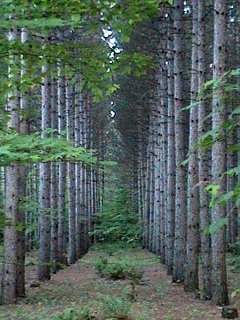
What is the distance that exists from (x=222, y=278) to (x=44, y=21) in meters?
8.34

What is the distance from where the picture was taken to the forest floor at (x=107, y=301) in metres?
10.2

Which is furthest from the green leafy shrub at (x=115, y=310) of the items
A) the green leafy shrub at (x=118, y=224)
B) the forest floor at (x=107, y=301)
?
the green leafy shrub at (x=118, y=224)

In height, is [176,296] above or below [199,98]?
below

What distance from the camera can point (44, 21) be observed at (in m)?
5.14

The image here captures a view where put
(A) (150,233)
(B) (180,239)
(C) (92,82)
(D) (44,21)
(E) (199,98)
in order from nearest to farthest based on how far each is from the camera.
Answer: (E) (199,98) → (D) (44,21) → (C) (92,82) → (B) (180,239) → (A) (150,233)

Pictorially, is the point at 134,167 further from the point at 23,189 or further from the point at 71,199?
the point at 23,189

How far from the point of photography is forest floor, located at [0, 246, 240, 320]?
10.2 metres

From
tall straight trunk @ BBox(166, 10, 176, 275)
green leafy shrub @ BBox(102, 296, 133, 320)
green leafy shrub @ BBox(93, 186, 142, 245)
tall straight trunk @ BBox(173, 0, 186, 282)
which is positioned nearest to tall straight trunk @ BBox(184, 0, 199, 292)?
tall straight trunk @ BBox(173, 0, 186, 282)

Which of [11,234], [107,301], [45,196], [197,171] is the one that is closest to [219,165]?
[197,171]

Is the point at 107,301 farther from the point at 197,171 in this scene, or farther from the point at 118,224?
the point at 118,224

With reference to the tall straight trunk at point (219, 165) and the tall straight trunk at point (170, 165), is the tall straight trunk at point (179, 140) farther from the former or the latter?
the tall straight trunk at point (219, 165)

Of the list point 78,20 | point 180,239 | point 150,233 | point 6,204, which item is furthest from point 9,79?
point 150,233

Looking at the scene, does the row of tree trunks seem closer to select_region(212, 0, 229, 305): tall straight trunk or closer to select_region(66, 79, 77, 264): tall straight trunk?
select_region(212, 0, 229, 305): tall straight trunk

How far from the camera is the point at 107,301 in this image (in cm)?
1029
